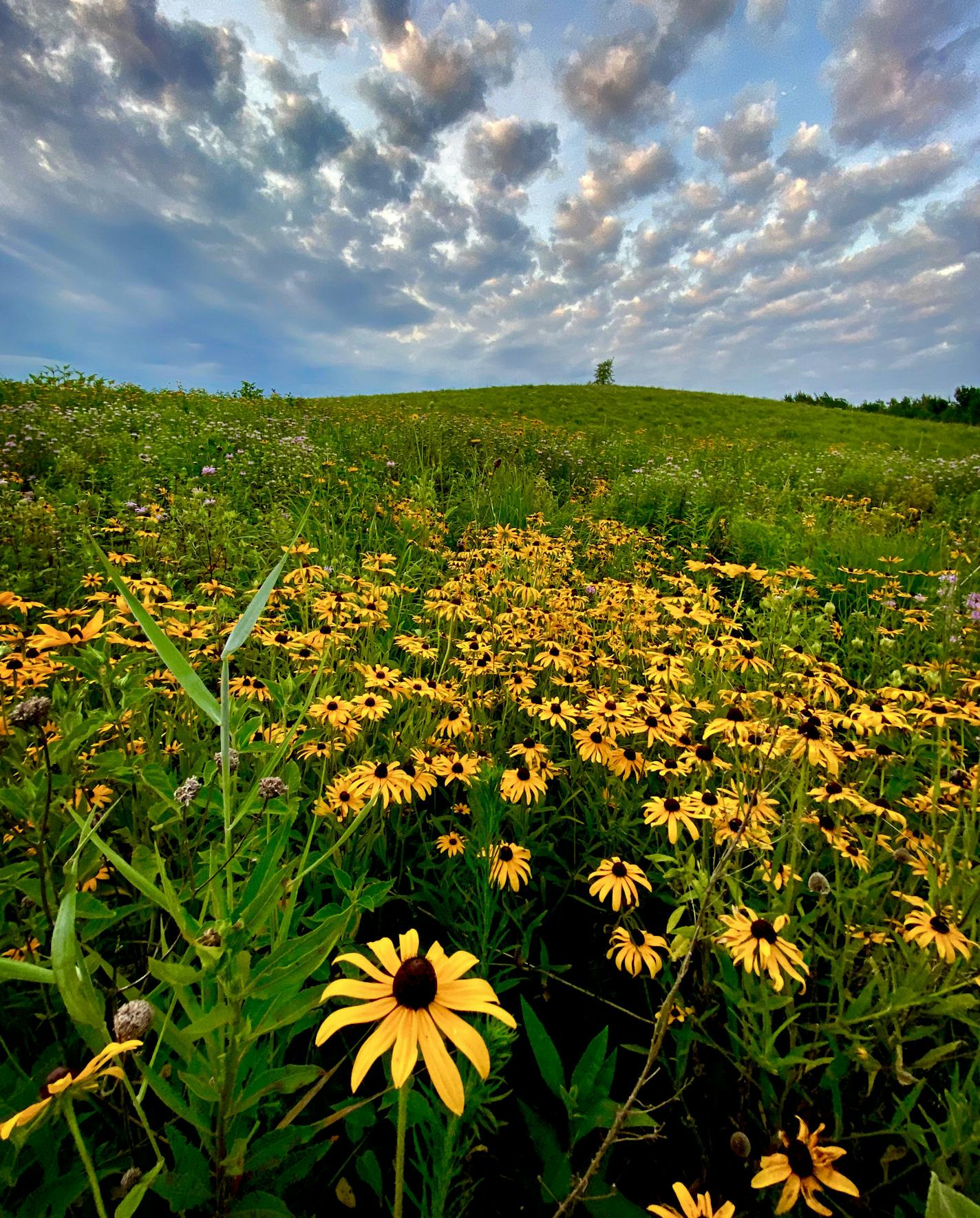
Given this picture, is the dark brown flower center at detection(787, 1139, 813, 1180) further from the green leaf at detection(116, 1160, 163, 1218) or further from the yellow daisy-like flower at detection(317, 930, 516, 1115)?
the green leaf at detection(116, 1160, 163, 1218)

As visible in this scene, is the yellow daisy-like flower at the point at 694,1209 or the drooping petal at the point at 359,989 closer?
the drooping petal at the point at 359,989

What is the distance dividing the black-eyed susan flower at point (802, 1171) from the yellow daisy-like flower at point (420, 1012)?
1.94ft

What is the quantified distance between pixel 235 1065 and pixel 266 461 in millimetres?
5690

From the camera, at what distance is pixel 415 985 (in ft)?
2.08

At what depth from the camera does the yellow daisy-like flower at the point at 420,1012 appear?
568 mm

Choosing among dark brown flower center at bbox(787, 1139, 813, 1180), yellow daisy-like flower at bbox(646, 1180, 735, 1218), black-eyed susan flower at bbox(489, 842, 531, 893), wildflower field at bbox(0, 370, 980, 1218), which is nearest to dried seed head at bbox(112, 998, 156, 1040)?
wildflower field at bbox(0, 370, 980, 1218)

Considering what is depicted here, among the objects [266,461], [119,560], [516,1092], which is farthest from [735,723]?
[266,461]

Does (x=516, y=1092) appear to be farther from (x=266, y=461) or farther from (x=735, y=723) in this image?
(x=266, y=461)

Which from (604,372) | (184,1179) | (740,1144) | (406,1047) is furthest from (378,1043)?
(604,372)

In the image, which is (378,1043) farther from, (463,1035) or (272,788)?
(272,788)

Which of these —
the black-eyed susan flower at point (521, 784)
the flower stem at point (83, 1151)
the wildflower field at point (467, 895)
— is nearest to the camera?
the flower stem at point (83, 1151)

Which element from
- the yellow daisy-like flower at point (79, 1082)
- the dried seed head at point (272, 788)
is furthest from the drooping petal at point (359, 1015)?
the dried seed head at point (272, 788)

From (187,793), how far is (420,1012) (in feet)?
1.98

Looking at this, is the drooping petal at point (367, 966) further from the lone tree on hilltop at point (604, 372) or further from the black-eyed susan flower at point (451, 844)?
the lone tree on hilltop at point (604, 372)
